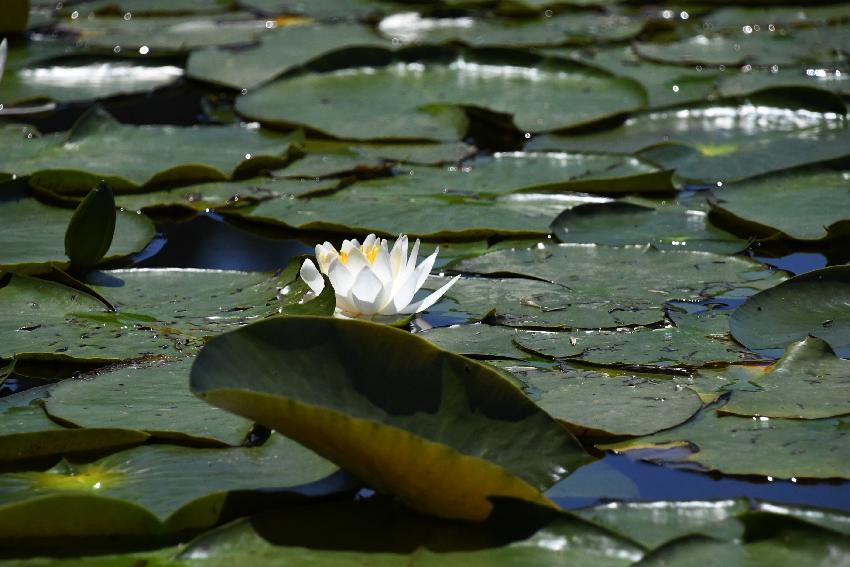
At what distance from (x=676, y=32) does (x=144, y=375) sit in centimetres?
367

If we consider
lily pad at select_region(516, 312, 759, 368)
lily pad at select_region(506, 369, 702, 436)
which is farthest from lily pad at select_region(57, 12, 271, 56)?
lily pad at select_region(506, 369, 702, 436)

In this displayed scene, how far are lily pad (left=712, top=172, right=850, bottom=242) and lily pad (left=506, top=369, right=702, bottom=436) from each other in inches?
36.2

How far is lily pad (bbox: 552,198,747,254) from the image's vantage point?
2.78 metres

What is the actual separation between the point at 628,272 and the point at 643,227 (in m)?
0.37

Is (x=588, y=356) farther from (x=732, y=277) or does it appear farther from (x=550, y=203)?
(x=550, y=203)

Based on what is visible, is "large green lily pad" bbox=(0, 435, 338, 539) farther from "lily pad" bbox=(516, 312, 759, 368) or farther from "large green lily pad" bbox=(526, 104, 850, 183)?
"large green lily pad" bbox=(526, 104, 850, 183)

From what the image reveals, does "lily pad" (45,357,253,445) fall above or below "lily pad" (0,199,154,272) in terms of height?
above

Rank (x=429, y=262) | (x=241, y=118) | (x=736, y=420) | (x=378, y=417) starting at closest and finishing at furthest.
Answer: (x=378, y=417) → (x=736, y=420) → (x=429, y=262) → (x=241, y=118)

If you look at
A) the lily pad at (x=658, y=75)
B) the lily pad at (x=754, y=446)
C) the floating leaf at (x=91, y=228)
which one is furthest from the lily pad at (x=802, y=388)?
the lily pad at (x=658, y=75)

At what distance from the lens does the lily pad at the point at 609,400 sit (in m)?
1.82

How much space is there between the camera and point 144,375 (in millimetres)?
1996

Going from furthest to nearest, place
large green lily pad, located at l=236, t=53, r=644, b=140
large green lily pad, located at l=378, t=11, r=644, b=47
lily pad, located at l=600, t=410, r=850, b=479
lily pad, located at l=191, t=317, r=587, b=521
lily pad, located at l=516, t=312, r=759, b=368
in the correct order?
large green lily pad, located at l=378, t=11, r=644, b=47 < large green lily pad, located at l=236, t=53, r=644, b=140 < lily pad, located at l=516, t=312, r=759, b=368 < lily pad, located at l=600, t=410, r=850, b=479 < lily pad, located at l=191, t=317, r=587, b=521

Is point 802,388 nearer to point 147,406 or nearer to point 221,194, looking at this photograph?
point 147,406

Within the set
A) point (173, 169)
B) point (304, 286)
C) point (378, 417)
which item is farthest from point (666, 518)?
point (173, 169)
